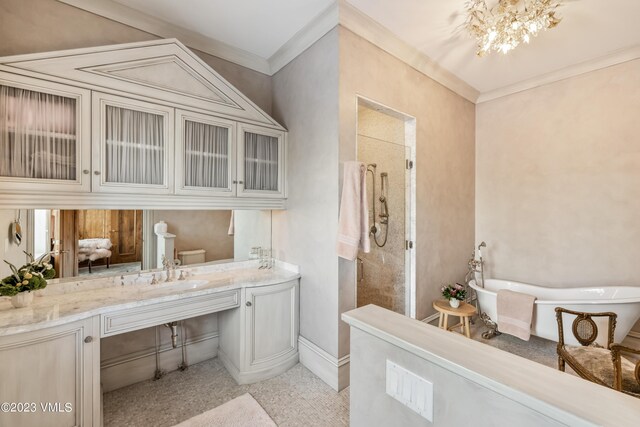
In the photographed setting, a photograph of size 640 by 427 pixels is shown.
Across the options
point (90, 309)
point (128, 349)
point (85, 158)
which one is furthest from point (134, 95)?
point (128, 349)

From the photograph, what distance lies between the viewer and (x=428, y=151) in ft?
9.96

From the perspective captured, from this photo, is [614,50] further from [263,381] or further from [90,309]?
[90,309]

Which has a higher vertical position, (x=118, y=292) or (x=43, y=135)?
(x=43, y=135)

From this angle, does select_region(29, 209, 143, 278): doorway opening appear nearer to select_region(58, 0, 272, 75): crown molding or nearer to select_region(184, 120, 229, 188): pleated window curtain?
select_region(184, 120, 229, 188): pleated window curtain

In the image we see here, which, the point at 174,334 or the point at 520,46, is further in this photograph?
the point at 520,46

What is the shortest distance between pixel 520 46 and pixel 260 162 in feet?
9.09

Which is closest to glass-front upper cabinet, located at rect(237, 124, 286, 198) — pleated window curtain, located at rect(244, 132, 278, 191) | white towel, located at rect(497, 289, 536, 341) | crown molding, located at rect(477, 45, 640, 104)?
pleated window curtain, located at rect(244, 132, 278, 191)

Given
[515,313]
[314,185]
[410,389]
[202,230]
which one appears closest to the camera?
[410,389]

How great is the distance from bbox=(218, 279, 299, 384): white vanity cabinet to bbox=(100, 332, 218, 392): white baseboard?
14 cm

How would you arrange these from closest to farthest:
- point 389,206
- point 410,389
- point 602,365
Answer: point 410,389 < point 602,365 < point 389,206

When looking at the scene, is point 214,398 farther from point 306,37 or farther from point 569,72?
point 569,72

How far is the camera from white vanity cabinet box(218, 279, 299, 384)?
2230 millimetres

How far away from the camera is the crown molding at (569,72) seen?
8.99ft

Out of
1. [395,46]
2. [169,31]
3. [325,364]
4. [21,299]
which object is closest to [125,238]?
[21,299]
